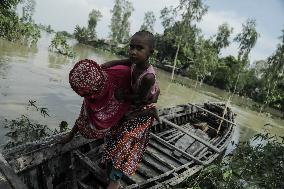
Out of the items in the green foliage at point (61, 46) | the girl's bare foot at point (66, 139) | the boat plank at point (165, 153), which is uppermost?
the girl's bare foot at point (66, 139)

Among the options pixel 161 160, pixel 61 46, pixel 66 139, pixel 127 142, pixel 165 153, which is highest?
pixel 127 142

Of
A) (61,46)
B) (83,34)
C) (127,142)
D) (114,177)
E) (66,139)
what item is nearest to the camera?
(127,142)

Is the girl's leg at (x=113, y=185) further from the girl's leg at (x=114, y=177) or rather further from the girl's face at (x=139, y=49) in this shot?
the girl's face at (x=139, y=49)

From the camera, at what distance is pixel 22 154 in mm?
3193

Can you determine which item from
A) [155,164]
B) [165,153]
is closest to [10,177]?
[155,164]

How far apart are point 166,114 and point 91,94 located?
570 centimetres

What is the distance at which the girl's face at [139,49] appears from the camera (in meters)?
2.87

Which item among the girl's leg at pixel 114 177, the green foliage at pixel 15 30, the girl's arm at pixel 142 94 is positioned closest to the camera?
the girl's arm at pixel 142 94

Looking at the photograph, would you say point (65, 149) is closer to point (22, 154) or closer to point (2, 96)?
point (22, 154)

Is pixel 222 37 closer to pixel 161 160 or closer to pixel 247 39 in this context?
pixel 247 39

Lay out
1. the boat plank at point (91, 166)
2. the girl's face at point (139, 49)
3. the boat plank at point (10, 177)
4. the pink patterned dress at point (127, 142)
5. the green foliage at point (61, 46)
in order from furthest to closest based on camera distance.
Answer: the green foliage at point (61, 46), the boat plank at point (91, 166), the pink patterned dress at point (127, 142), the girl's face at point (139, 49), the boat plank at point (10, 177)

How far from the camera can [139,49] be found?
289cm

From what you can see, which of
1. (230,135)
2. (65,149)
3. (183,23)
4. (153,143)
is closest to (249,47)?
(183,23)

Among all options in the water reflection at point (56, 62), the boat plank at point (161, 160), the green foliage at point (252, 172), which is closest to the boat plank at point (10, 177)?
the green foliage at point (252, 172)
